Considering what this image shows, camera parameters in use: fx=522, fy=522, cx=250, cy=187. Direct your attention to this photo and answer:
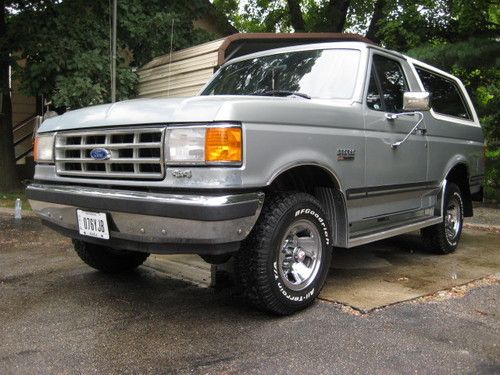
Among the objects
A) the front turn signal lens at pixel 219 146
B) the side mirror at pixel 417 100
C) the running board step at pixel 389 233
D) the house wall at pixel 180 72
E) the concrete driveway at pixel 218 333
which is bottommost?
the concrete driveway at pixel 218 333

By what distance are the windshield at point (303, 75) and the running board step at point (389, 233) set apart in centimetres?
115

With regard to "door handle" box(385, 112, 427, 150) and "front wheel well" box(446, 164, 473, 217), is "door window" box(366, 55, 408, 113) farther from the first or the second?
"front wheel well" box(446, 164, 473, 217)

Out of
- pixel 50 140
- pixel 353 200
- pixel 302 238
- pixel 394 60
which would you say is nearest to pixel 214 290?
pixel 302 238

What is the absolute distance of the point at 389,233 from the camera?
4.54 metres

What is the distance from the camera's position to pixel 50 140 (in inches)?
158

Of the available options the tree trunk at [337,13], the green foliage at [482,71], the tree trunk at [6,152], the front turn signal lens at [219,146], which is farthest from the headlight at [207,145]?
the tree trunk at [337,13]

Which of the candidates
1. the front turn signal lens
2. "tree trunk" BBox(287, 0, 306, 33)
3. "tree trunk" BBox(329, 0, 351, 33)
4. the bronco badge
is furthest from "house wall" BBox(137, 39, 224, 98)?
"tree trunk" BBox(287, 0, 306, 33)

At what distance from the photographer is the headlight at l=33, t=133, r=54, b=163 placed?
13.2 ft

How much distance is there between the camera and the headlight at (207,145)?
309 centimetres

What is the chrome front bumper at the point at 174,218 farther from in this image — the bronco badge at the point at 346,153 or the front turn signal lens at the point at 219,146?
the bronco badge at the point at 346,153

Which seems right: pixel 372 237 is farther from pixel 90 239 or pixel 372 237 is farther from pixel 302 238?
pixel 90 239

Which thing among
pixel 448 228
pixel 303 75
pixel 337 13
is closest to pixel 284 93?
pixel 303 75

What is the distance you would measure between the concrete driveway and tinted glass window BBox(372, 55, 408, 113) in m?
1.73

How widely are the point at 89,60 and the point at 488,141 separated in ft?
26.5
